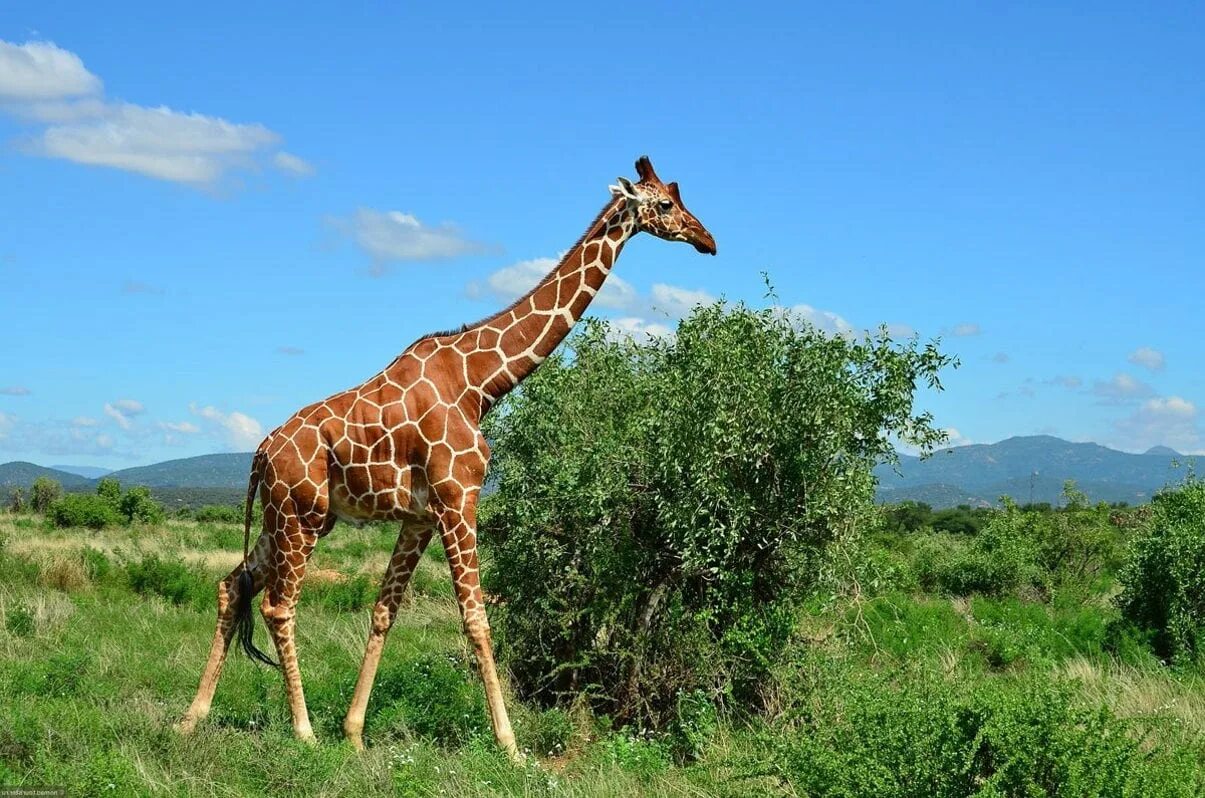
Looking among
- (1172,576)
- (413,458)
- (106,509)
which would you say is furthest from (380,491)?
(106,509)

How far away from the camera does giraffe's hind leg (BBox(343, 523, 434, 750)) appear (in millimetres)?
8555

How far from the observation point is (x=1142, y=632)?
13844mm

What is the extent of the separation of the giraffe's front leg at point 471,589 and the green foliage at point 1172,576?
25.9 feet

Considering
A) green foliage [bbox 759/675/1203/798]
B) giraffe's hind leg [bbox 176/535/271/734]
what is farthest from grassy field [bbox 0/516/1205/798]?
giraffe's hind leg [bbox 176/535/271/734]

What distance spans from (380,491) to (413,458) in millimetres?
336

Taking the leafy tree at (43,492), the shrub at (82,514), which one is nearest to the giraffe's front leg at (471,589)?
the shrub at (82,514)

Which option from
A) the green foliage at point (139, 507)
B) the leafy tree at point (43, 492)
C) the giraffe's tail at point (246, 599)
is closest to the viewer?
the giraffe's tail at point (246, 599)

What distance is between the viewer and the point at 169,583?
16.6 meters

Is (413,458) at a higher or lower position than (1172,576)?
higher

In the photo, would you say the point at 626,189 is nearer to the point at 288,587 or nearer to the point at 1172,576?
the point at 288,587

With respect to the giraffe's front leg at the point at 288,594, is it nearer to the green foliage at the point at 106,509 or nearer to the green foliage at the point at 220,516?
the green foliage at the point at 106,509

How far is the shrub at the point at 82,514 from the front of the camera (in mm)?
31828

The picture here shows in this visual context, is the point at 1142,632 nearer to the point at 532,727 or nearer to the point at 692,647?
the point at 692,647

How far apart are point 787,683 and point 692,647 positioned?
778 mm
